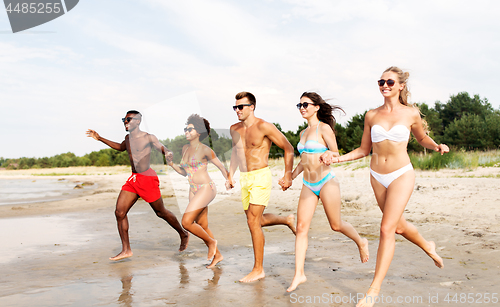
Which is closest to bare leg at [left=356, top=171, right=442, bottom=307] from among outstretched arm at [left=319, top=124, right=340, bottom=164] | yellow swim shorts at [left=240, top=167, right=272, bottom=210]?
outstretched arm at [left=319, top=124, right=340, bottom=164]

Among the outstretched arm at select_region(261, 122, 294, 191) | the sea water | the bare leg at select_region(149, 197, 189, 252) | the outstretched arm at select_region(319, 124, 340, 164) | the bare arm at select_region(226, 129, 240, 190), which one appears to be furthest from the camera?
the sea water

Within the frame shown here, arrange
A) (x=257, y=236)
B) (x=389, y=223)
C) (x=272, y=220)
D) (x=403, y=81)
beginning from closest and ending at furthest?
(x=389, y=223)
(x=403, y=81)
(x=257, y=236)
(x=272, y=220)

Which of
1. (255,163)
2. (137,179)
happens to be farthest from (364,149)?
(137,179)

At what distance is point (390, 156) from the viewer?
4039mm

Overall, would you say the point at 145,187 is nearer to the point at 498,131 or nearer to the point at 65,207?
the point at 65,207

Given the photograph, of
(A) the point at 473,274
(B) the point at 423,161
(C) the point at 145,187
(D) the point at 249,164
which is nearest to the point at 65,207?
(C) the point at 145,187

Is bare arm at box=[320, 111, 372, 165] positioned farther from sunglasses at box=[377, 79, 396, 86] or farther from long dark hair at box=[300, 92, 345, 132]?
long dark hair at box=[300, 92, 345, 132]

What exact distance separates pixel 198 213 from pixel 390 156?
9.91 ft

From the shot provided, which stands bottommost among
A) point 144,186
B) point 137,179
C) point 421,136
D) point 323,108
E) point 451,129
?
point 451,129

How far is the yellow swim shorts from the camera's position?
16.6 ft

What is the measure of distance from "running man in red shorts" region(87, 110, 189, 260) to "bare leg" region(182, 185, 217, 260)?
858 mm

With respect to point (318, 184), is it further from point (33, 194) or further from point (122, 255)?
point (33, 194)

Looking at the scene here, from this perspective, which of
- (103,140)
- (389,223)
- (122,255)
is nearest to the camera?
(389,223)

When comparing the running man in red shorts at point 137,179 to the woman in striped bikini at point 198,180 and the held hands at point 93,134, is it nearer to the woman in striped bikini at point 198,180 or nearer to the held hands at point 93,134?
the held hands at point 93,134
